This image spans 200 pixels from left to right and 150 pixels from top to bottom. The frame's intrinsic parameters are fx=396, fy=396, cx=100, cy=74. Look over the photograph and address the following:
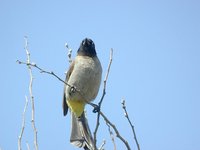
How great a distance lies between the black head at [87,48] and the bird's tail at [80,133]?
103 cm

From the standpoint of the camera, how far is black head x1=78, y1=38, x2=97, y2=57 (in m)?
6.38

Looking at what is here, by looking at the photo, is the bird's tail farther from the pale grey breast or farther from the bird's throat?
the pale grey breast

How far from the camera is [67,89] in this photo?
5.94m

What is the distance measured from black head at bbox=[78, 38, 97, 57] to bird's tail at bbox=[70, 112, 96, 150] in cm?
103

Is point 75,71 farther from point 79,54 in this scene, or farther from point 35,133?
point 35,133

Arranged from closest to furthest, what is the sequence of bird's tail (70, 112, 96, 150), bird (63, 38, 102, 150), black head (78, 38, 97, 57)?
1. bird's tail (70, 112, 96, 150)
2. bird (63, 38, 102, 150)
3. black head (78, 38, 97, 57)

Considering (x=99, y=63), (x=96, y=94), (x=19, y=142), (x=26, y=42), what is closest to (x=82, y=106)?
(x=96, y=94)

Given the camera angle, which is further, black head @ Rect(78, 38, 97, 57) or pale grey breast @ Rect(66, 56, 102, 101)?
black head @ Rect(78, 38, 97, 57)

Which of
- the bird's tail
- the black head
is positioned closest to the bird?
the bird's tail

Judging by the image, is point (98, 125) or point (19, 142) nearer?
point (98, 125)

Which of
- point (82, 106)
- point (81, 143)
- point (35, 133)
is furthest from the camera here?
Answer: point (82, 106)

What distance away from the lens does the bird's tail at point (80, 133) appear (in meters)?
4.99

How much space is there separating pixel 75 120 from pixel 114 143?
7.60 feet

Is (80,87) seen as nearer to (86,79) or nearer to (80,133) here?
(86,79)
